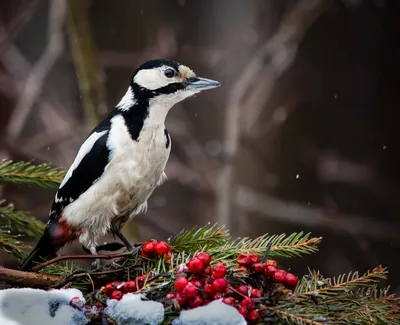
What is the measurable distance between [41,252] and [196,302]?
2.53 feet

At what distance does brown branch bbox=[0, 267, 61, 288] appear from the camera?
1.44 meters

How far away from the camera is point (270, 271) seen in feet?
4.47

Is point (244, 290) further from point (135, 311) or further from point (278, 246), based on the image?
point (278, 246)

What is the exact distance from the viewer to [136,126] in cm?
210

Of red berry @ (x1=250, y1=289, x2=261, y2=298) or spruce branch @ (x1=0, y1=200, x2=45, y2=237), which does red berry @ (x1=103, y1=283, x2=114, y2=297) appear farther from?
spruce branch @ (x1=0, y1=200, x2=45, y2=237)

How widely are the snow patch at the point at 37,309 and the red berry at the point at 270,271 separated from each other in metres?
0.30

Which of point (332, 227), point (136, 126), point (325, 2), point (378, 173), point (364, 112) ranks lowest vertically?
point (332, 227)

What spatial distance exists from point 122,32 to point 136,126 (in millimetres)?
3628

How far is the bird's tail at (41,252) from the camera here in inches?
74.0

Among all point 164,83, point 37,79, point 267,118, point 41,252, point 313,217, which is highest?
point 164,83

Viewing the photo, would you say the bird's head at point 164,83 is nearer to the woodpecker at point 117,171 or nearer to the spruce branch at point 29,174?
the woodpecker at point 117,171

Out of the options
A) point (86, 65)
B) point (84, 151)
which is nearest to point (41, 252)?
point (84, 151)

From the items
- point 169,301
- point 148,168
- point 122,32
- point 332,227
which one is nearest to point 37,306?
point 169,301

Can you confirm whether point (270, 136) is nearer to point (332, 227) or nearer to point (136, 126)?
point (332, 227)
